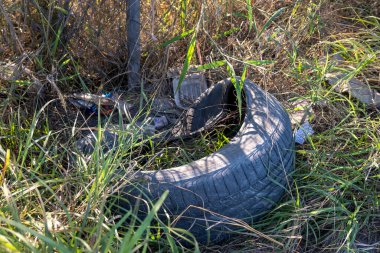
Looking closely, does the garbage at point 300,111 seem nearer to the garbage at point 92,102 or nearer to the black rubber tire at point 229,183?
the black rubber tire at point 229,183

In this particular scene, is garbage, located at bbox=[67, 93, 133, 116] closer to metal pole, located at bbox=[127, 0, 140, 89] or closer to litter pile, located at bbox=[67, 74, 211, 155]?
litter pile, located at bbox=[67, 74, 211, 155]

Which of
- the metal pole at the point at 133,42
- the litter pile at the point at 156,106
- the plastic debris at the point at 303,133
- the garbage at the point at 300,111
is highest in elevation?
the metal pole at the point at 133,42

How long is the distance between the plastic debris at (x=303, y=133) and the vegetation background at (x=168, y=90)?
4 cm

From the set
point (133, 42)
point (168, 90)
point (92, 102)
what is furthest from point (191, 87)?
point (92, 102)

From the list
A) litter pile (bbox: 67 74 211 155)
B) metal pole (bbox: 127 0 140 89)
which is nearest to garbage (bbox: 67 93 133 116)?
litter pile (bbox: 67 74 211 155)

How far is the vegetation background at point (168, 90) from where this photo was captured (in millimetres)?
1835

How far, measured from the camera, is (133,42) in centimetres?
267

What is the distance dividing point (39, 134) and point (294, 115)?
125cm

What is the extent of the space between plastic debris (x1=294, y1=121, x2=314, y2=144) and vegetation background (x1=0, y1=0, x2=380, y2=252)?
0.12 feet

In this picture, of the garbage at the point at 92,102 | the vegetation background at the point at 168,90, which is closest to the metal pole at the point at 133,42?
the vegetation background at the point at 168,90

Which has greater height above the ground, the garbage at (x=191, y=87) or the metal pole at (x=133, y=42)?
the metal pole at (x=133, y=42)

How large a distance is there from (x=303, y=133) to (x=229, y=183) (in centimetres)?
67

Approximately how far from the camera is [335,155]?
2.25 meters

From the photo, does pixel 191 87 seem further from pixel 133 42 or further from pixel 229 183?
pixel 229 183
